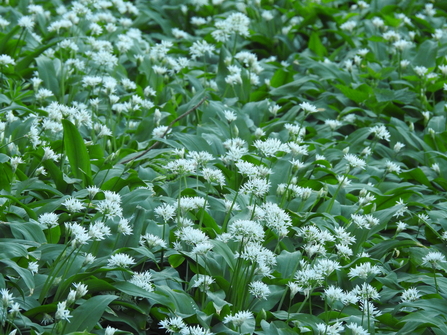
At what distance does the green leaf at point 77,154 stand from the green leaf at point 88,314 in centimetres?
103

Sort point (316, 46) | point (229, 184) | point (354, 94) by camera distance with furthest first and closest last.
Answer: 1. point (316, 46)
2. point (354, 94)
3. point (229, 184)

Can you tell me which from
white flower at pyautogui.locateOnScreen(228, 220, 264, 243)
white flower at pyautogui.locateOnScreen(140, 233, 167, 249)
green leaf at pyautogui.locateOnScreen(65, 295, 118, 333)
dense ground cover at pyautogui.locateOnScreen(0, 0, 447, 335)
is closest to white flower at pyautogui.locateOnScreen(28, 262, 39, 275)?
dense ground cover at pyautogui.locateOnScreen(0, 0, 447, 335)

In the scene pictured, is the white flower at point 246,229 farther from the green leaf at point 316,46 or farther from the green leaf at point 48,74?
the green leaf at point 316,46

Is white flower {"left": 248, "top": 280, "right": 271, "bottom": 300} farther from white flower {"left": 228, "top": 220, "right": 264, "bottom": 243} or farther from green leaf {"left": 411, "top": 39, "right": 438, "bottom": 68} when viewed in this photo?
green leaf {"left": 411, "top": 39, "right": 438, "bottom": 68}

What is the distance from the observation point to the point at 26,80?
464 cm

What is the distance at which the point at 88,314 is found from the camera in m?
2.16

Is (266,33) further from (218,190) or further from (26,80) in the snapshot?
(218,190)

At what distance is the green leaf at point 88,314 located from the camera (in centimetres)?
214

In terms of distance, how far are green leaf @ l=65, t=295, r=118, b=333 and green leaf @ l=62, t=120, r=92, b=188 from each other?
1.03m

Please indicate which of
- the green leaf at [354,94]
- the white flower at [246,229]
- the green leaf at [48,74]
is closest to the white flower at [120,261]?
the white flower at [246,229]

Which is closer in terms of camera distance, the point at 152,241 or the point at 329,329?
the point at 329,329

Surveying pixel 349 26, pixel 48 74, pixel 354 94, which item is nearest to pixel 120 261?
pixel 48 74

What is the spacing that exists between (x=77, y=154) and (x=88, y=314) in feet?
4.00

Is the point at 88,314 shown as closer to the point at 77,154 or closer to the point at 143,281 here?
the point at 143,281
